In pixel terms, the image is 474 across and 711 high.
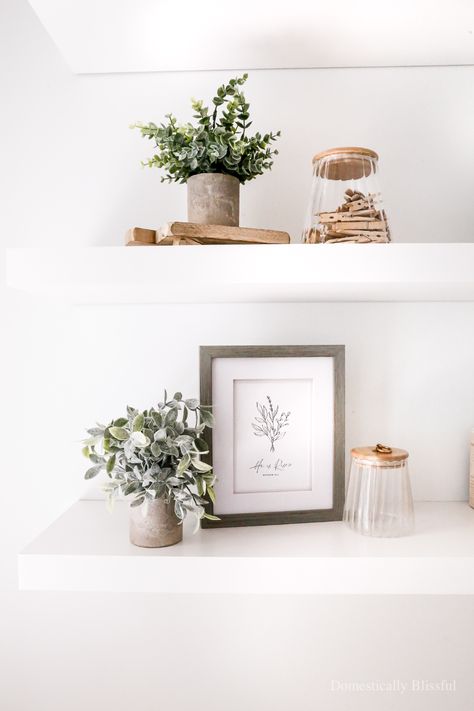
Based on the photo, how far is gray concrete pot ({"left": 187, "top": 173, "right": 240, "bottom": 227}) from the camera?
785 mm

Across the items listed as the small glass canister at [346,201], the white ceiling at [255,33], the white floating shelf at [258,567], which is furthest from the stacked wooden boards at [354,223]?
the white floating shelf at [258,567]

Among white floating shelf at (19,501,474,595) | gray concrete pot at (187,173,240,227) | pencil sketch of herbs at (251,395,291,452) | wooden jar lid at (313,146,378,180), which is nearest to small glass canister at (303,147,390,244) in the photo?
wooden jar lid at (313,146,378,180)

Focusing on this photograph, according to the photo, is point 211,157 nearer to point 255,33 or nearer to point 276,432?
point 255,33

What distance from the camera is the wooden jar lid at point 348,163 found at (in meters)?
0.80

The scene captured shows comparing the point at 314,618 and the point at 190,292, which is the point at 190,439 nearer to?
the point at 190,292

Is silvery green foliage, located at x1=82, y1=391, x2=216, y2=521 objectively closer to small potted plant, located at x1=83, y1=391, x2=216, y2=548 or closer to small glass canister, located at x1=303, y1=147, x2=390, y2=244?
small potted plant, located at x1=83, y1=391, x2=216, y2=548

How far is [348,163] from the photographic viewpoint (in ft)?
2.65

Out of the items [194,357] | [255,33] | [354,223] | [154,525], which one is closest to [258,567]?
[154,525]

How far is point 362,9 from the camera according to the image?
771mm

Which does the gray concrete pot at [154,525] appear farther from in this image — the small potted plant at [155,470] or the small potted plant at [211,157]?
the small potted plant at [211,157]

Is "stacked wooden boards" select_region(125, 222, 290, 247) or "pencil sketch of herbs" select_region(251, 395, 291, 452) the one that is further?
"pencil sketch of herbs" select_region(251, 395, 291, 452)

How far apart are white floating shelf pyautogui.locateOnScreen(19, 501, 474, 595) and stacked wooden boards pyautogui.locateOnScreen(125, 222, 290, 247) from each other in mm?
422

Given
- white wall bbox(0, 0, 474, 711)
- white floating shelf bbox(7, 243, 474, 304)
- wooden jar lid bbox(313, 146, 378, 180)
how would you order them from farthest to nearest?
white wall bbox(0, 0, 474, 711) < wooden jar lid bbox(313, 146, 378, 180) < white floating shelf bbox(7, 243, 474, 304)

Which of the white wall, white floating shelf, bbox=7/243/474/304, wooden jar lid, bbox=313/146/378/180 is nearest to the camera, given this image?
white floating shelf, bbox=7/243/474/304
